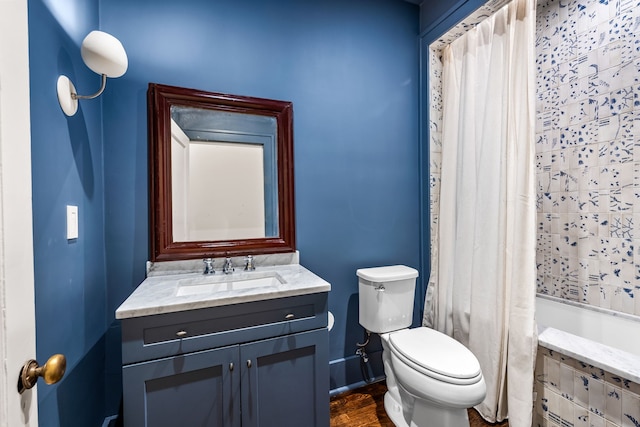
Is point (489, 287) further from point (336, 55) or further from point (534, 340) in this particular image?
point (336, 55)

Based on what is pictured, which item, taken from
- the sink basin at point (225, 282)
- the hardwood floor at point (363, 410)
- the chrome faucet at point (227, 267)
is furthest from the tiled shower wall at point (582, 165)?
the chrome faucet at point (227, 267)

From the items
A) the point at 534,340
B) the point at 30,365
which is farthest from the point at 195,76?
the point at 534,340

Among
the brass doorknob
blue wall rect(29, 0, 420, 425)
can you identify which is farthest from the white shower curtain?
the brass doorknob

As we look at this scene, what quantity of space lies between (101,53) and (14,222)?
0.85 metres

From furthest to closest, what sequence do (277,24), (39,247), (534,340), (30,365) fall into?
(277,24), (534,340), (39,247), (30,365)

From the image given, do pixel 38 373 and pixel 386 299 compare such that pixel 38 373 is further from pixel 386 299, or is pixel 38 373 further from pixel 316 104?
pixel 316 104

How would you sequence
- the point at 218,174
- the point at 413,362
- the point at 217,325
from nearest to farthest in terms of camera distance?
the point at 217,325, the point at 413,362, the point at 218,174

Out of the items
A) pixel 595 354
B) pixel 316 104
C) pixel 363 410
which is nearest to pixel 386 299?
pixel 363 410

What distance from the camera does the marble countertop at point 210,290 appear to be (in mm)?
1061

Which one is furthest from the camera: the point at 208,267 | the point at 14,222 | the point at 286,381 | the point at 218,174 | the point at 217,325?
the point at 218,174

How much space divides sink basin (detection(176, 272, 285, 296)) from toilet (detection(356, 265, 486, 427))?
0.58 meters

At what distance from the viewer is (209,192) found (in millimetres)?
1586

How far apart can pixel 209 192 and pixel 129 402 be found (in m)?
0.97

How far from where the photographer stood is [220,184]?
1.61m
